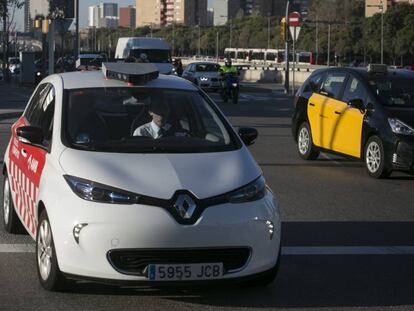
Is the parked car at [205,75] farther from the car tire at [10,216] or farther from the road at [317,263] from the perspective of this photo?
the car tire at [10,216]

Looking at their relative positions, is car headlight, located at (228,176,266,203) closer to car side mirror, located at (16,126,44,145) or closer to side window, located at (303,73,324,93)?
car side mirror, located at (16,126,44,145)

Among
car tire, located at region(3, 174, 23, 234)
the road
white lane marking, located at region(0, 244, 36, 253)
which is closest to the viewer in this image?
the road

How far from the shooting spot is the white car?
5973 mm

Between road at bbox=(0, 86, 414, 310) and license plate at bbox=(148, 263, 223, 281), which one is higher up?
license plate at bbox=(148, 263, 223, 281)

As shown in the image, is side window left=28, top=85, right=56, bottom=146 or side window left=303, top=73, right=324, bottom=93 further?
side window left=303, top=73, right=324, bottom=93

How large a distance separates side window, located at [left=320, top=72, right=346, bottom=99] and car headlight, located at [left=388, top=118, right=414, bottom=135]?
1.81 meters

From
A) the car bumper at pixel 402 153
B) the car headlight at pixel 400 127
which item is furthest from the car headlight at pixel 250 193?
the car headlight at pixel 400 127

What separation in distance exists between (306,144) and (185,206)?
9.79 metres

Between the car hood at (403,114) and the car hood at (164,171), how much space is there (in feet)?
21.9

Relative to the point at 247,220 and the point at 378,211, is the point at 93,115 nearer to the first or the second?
the point at 247,220

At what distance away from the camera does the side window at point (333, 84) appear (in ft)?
48.1

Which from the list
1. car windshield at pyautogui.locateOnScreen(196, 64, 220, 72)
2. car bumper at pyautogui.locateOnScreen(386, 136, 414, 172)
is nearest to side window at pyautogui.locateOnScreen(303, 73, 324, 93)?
car bumper at pyautogui.locateOnScreen(386, 136, 414, 172)

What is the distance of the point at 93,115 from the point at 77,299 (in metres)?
1.52

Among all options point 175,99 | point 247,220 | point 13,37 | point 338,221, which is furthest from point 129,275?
point 13,37
